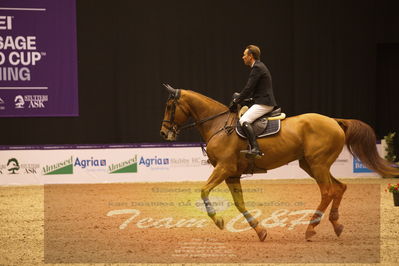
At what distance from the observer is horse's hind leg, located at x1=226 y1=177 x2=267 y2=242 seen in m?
7.14

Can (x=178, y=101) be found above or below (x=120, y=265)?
above

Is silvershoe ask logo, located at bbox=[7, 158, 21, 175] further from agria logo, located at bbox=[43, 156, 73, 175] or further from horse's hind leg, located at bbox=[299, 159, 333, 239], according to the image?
horse's hind leg, located at bbox=[299, 159, 333, 239]

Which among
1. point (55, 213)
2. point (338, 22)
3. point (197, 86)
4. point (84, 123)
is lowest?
point (55, 213)

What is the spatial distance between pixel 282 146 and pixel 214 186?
1073mm

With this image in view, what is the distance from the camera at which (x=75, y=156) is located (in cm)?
1360

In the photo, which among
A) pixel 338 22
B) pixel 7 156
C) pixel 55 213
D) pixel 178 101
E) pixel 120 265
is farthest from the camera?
pixel 338 22

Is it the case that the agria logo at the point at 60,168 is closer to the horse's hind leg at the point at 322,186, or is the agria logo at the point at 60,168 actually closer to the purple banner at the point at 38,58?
the purple banner at the point at 38,58

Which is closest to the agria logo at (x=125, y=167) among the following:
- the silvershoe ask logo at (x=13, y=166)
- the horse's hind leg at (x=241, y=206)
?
the silvershoe ask logo at (x=13, y=166)

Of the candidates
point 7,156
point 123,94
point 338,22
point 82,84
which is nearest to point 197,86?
point 123,94

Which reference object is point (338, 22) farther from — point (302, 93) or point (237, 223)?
point (237, 223)

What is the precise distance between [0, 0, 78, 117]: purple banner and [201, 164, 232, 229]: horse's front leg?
8.37 meters

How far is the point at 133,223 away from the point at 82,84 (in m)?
7.15

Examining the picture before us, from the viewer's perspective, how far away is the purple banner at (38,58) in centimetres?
1423

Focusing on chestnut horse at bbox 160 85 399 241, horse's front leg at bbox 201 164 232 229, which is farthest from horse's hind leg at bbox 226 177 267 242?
horse's front leg at bbox 201 164 232 229
